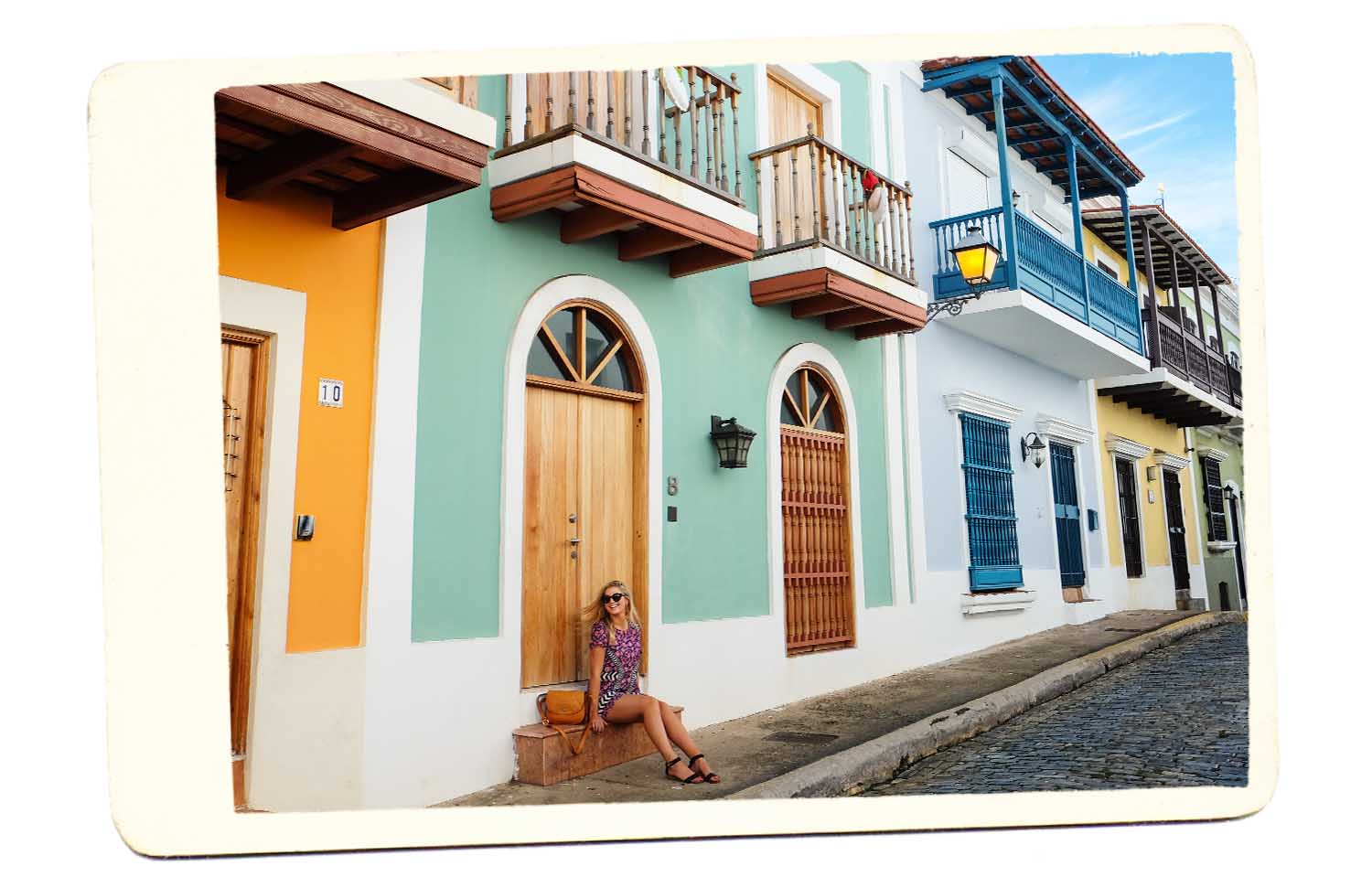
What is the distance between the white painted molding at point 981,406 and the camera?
32.5 feet

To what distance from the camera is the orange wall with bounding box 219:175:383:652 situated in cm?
442

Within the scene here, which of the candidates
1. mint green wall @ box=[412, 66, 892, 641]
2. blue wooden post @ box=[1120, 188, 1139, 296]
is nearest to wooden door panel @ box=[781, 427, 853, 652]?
mint green wall @ box=[412, 66, 892, 641]

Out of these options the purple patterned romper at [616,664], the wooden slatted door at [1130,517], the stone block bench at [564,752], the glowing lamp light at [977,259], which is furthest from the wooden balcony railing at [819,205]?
the wooden slatted door at [1130,517]

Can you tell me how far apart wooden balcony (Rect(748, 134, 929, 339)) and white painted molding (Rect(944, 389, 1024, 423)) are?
155 cm

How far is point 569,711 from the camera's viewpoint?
5234 mm

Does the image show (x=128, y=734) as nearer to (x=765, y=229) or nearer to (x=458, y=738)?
(x=458, y=738)

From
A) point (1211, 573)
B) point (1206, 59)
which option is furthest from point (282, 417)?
point (1211, 573)

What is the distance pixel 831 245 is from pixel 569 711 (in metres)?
4.01

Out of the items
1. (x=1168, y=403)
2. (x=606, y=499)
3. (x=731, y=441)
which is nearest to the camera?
→ (x=606, y=499)

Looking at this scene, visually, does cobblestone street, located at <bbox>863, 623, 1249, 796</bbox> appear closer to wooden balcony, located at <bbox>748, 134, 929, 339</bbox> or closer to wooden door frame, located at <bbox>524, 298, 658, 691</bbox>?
wooden door frame, located at <bbox>524, 298, 658, 691</bbox>

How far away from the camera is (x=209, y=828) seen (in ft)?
11.9

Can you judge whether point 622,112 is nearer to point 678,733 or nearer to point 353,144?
point 353,144

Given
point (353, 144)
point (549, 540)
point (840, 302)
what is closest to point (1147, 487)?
point (840, 302)

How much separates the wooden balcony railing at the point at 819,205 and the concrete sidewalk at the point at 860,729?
337cm
